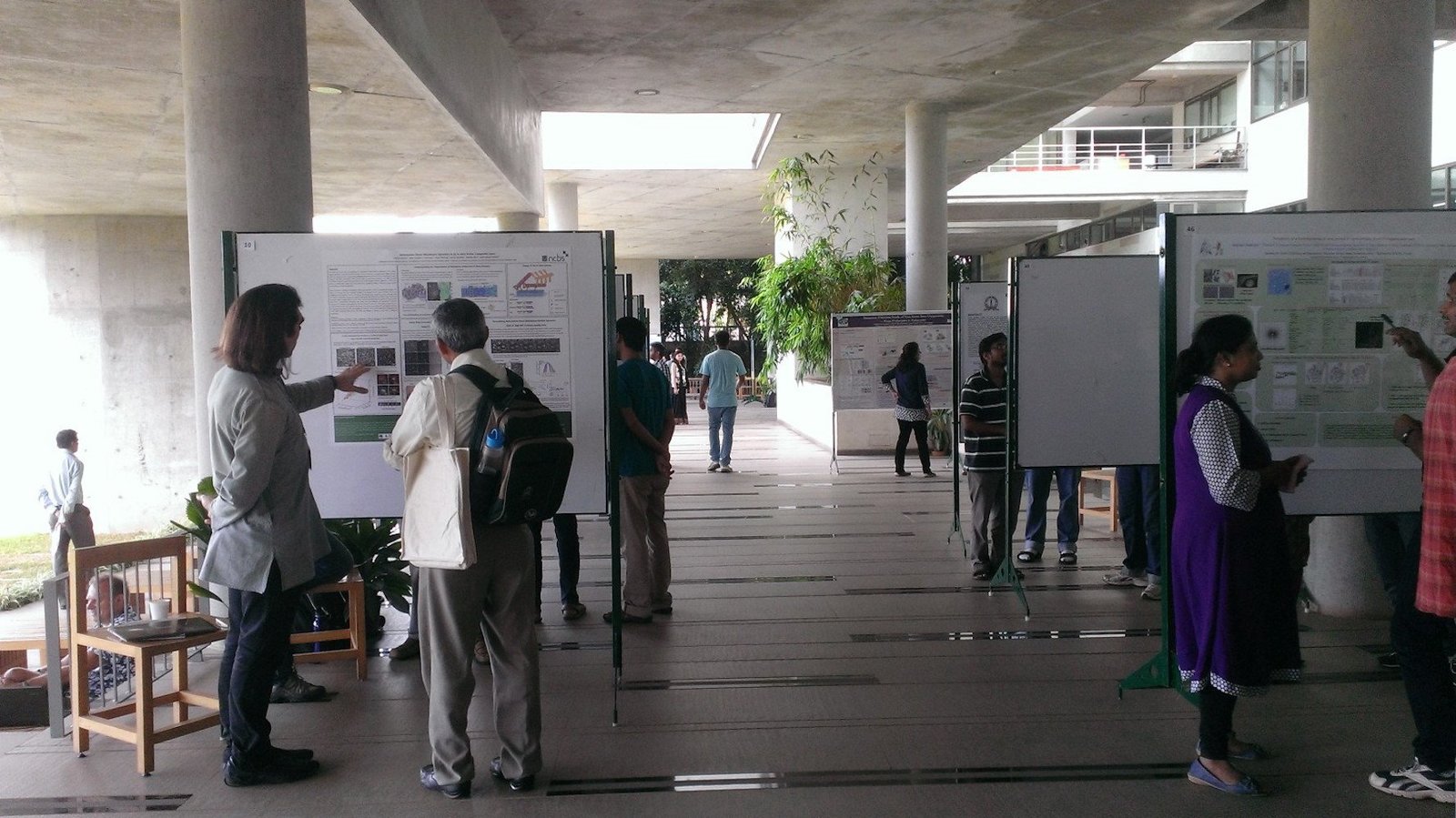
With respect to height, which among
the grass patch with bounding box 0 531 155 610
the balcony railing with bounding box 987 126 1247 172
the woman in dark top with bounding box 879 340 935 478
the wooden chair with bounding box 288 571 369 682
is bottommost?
the grass patch with bounding box 0 531 155 610

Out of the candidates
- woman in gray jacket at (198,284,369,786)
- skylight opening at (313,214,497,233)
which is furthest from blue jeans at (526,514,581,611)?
skylight opening at (313,214,497,233)

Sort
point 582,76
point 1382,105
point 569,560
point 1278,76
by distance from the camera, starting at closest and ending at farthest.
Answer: point 1382,105 → point 569,560 → point 582,76 → point 1278,76

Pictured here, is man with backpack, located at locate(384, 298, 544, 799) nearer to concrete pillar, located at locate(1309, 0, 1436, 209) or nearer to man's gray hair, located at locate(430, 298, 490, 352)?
man's gray hair, located at locate(430, 298, 490, 352)

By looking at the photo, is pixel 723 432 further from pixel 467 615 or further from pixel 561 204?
pixel 467 615

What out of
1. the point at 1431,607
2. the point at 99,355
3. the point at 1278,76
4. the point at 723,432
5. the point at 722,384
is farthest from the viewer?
the point at 1278,76

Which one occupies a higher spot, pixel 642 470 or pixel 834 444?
pixel 642 470

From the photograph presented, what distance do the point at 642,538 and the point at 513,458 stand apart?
2.61 m

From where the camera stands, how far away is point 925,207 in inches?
550

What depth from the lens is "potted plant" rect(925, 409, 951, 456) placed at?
14.5 m

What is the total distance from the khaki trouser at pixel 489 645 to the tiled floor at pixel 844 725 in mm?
174

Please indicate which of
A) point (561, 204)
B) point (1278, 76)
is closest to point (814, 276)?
point (561, 204)

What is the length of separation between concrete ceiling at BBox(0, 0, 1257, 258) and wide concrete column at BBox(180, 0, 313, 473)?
78 centimetres

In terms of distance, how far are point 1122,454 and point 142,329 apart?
1284cm

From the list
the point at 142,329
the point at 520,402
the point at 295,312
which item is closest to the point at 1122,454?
the point at 520,402
